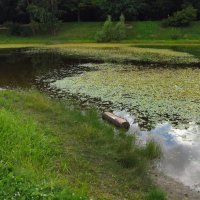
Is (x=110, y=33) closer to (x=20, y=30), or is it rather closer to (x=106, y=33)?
(x=106, y=33)

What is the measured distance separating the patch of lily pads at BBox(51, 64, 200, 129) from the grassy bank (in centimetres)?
405

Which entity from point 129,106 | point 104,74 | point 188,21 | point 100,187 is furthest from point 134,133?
point 188,21

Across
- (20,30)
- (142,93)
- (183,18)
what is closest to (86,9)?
(20,30)

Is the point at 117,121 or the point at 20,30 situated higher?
the point at 20,30

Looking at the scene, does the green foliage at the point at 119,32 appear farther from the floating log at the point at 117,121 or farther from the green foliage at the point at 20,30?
the floating log at the point at 117,121

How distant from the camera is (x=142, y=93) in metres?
23.2

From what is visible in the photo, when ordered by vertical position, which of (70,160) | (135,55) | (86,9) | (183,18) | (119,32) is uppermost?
(86,9)

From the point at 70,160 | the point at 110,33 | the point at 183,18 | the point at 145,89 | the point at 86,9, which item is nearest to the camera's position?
the point at 70,160

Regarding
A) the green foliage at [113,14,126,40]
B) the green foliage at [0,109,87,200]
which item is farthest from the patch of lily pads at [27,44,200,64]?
the green foliage at [0,109,87,200]

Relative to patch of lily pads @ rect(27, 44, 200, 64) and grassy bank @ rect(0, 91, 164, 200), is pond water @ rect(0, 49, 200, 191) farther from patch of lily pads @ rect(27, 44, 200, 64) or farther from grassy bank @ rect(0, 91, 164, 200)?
patch of lily pads @ rect(27, 44, 200, 64)

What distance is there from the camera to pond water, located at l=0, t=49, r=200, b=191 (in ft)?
46.9

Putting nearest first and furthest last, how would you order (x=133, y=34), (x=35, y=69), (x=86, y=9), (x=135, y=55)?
(x=35, y=69), (x=135, y=55), (x=133, y=34), (x=86, y=9)

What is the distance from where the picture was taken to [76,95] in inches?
915

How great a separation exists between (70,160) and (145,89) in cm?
1350
